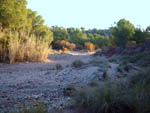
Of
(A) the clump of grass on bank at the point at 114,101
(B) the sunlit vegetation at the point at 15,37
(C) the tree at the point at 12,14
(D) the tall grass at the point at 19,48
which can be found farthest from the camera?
(D) the tall grass at the point at 19,48

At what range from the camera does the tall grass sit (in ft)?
40.9

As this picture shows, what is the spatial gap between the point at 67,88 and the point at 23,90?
1.38 metres

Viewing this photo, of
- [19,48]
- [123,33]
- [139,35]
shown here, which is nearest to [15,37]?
[19,48]

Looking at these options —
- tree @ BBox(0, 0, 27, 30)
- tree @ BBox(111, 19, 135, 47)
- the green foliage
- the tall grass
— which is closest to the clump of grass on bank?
the tall grass

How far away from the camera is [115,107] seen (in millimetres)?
3447

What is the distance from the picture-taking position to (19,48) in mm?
12977

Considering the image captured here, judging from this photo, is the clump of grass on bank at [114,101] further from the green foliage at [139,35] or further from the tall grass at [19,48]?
the green foliage at [139,35]

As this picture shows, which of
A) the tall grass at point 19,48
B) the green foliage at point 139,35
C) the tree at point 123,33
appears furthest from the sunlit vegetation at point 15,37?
the green foliage at point 139,35

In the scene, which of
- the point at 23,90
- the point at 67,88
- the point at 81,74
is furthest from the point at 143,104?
the point at 81,74

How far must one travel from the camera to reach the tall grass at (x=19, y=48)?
12477mm

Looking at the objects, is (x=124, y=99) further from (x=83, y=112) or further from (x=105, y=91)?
(x=83, y=112)

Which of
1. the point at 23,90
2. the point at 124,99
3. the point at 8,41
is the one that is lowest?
the point at 23,90

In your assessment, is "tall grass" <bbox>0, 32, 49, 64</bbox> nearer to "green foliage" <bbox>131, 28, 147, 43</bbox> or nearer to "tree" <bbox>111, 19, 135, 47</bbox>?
"tree" <bbox>111, 19, 135, 47</bbox>

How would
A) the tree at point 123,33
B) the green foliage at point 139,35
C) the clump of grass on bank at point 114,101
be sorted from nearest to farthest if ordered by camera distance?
1. the clump of grass on bank at point 114,101
2. the tree at point 123,33
3. the green foliage at point 139,35
